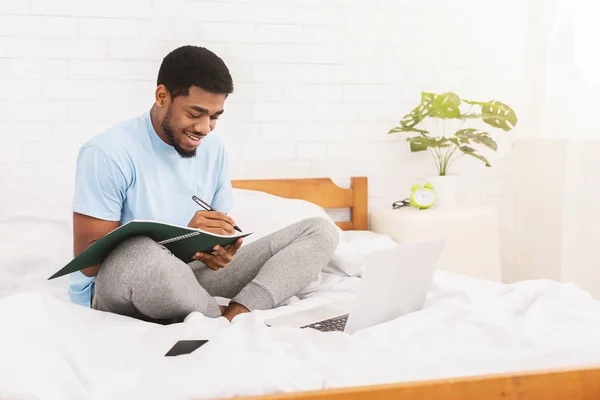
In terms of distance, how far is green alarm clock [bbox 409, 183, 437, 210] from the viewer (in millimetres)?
2789

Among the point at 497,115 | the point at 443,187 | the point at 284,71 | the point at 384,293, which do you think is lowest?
the point at 384,293

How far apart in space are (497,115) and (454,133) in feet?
0.70

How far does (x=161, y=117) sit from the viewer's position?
1746 mm

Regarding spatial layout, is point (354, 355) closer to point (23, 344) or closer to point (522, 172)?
point (23, 344)

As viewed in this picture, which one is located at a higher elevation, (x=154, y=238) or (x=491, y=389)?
(x=154, y=238)

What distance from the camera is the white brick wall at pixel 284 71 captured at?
2.65 m

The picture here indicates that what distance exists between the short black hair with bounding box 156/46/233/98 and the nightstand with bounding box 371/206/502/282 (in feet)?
3.90

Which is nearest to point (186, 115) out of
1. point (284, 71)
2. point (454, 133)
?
point (284, 71)

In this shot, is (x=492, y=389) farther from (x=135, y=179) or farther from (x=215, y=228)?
(x=135, y=179)

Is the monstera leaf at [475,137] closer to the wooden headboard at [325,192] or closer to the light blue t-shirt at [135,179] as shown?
the wooden headboard at [325,192]

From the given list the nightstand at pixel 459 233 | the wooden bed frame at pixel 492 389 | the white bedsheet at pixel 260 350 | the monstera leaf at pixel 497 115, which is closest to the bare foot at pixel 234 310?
the white bedsheet at pixel 260 350

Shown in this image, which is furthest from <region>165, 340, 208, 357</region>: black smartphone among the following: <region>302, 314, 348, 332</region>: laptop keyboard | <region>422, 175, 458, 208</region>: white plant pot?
<region>422, 175, 458, 208</region>: white plant pot

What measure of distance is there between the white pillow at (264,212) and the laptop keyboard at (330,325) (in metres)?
0.82

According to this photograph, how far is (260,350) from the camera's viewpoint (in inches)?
44.6
